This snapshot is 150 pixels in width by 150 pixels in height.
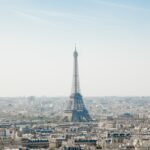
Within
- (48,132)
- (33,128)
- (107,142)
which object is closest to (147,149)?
(107,142)

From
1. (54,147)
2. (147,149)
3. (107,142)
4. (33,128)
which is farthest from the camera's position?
(33,128)

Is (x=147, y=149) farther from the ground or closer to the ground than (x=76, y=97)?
closer to the ground

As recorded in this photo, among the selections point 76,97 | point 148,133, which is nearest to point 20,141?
point 148,133

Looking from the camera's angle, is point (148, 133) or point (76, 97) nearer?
point (148, 133)

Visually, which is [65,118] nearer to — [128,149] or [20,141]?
[20,141]

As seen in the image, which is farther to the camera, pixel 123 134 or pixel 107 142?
pixel 123 134

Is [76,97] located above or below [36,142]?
above

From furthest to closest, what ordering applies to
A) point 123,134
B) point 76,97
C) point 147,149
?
point 76,97 → point 123,134 → point 147,149

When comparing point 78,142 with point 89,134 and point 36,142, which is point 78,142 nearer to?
point 36,142

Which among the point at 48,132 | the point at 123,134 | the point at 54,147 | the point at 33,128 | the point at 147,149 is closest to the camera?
the point at 147,149
